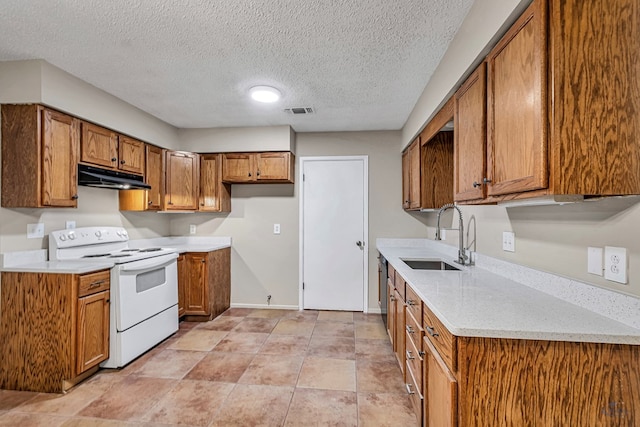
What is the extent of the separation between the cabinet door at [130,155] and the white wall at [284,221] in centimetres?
108

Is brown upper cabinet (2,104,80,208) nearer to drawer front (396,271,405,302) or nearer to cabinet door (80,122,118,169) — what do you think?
cabinet door (80,122,118,169)

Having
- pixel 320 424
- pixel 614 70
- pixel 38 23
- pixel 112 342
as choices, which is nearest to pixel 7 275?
pixel 112 342

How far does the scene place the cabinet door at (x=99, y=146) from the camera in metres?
2.59

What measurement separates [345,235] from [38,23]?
128 inches

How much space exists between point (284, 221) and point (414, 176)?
1785 mm

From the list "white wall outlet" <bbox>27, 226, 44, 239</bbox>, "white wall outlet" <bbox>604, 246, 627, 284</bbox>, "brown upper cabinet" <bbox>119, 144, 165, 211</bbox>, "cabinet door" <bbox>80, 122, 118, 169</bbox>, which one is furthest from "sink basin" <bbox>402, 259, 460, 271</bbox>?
"white wall outlet" <bbox>27, 226, 44, 239</bbox>

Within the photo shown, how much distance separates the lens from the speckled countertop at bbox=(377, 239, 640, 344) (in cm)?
101

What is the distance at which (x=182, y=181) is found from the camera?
3.74 m

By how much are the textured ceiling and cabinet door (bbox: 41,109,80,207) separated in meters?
0.41

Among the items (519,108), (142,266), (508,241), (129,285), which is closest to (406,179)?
(508,241)

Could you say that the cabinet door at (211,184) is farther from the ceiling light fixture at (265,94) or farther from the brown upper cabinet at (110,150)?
the ceiling light fixture at (265,94)

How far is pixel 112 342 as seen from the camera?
245 centimetres

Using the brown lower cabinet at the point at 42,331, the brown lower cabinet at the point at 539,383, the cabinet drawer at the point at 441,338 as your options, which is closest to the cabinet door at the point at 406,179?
the cabinet drawer at the point at 441,338

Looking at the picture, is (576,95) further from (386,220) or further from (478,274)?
(386,220)
